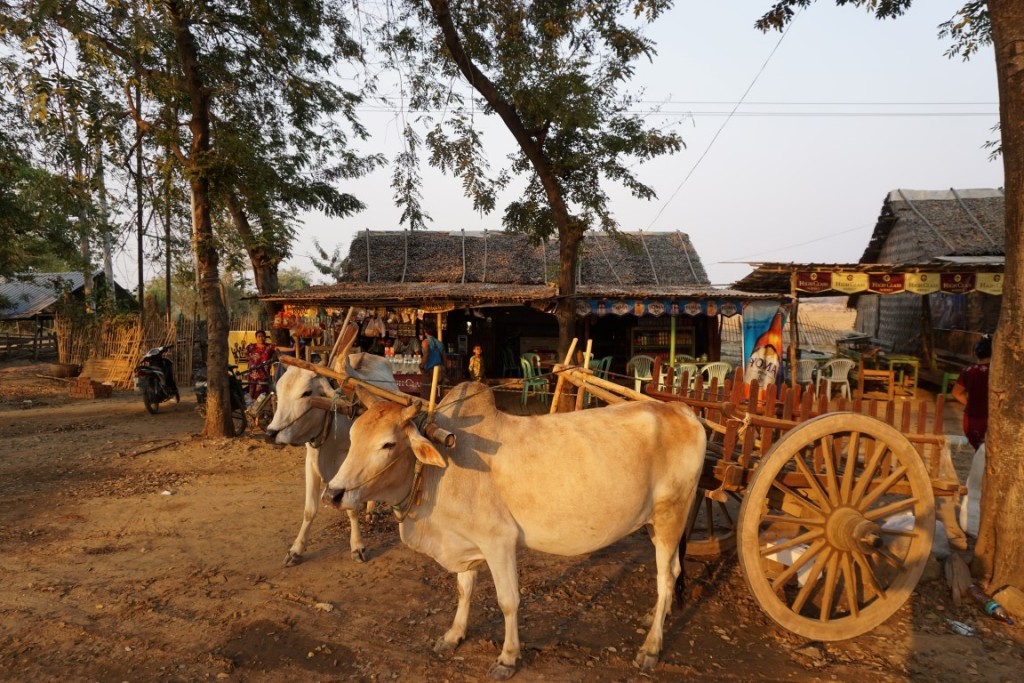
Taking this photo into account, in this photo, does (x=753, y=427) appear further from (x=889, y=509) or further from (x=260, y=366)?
(x=260, y=366)

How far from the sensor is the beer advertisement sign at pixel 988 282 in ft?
36.5

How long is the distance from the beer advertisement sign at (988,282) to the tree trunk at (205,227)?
42.8ft

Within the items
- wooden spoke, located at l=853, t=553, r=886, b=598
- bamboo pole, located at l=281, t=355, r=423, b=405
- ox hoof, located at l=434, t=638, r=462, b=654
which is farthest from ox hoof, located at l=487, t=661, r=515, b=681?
wooden spoke, located at l=853, t=553, r=886, b=598

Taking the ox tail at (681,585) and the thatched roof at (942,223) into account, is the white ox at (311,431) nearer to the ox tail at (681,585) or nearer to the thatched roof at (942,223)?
the ox tail at (681,585)

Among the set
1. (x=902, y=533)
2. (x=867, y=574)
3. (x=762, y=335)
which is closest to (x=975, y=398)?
(x=902, y=533)

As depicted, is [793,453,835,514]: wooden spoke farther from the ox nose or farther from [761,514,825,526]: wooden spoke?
the ox nose

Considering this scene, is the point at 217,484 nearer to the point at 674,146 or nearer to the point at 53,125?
the point at 53,125

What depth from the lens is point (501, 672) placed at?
321 cm

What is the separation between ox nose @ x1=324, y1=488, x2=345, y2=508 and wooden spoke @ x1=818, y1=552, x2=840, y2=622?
2675 millimetres

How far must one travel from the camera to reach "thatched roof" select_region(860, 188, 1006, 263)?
13930 mm

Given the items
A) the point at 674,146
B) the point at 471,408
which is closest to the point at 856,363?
the point at 674,146

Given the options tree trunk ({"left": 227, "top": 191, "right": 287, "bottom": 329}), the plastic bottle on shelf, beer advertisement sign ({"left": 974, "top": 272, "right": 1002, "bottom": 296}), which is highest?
tree trunk ({"left": 227, "top": 191, "right": 287, "bottom": 329})

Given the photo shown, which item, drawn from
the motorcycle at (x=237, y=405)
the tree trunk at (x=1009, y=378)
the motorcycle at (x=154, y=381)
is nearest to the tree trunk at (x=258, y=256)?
the motorcycle at (x=237, y=405)

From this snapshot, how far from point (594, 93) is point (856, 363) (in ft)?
28.1
